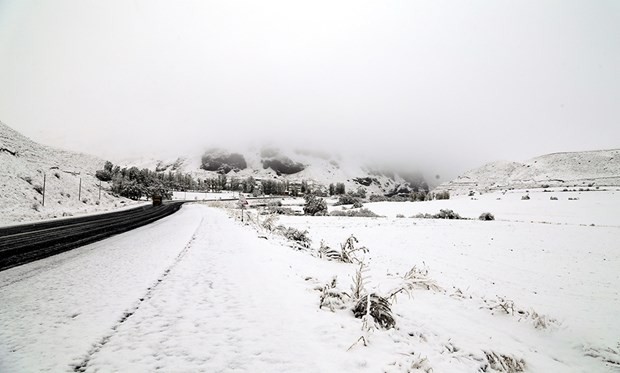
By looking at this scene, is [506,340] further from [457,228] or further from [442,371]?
[457,228]

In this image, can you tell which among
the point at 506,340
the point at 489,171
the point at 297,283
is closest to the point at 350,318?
the point at 297,283

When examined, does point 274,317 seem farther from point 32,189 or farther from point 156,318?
point 32,189

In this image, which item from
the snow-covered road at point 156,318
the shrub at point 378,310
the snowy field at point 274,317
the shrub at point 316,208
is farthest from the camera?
the shrub at point 316,208

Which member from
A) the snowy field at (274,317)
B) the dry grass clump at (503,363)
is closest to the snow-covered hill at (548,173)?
the snowy field at (274,317)

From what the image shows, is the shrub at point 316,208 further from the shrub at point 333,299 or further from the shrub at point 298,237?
the shrub at point 333,299

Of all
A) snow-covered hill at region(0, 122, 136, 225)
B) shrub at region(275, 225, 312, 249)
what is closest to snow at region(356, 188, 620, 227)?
shrub at region(275, 225, 312, 249)

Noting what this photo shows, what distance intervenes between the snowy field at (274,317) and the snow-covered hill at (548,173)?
165 ft

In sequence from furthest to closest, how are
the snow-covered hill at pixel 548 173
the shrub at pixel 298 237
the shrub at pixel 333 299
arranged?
the snow-covered hill at pixel 548 173
the shrub at pixel 298 237
the shrub at pixel 333 299

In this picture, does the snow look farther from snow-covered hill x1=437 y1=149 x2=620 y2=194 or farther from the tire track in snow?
the tire track in snow

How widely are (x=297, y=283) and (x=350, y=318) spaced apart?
2.01 metres

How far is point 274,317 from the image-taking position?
13.7ft

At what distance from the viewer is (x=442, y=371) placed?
3.11 metres

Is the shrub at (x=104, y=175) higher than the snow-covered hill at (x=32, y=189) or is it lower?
higher

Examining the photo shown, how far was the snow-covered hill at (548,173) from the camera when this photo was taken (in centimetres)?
→ 4967
